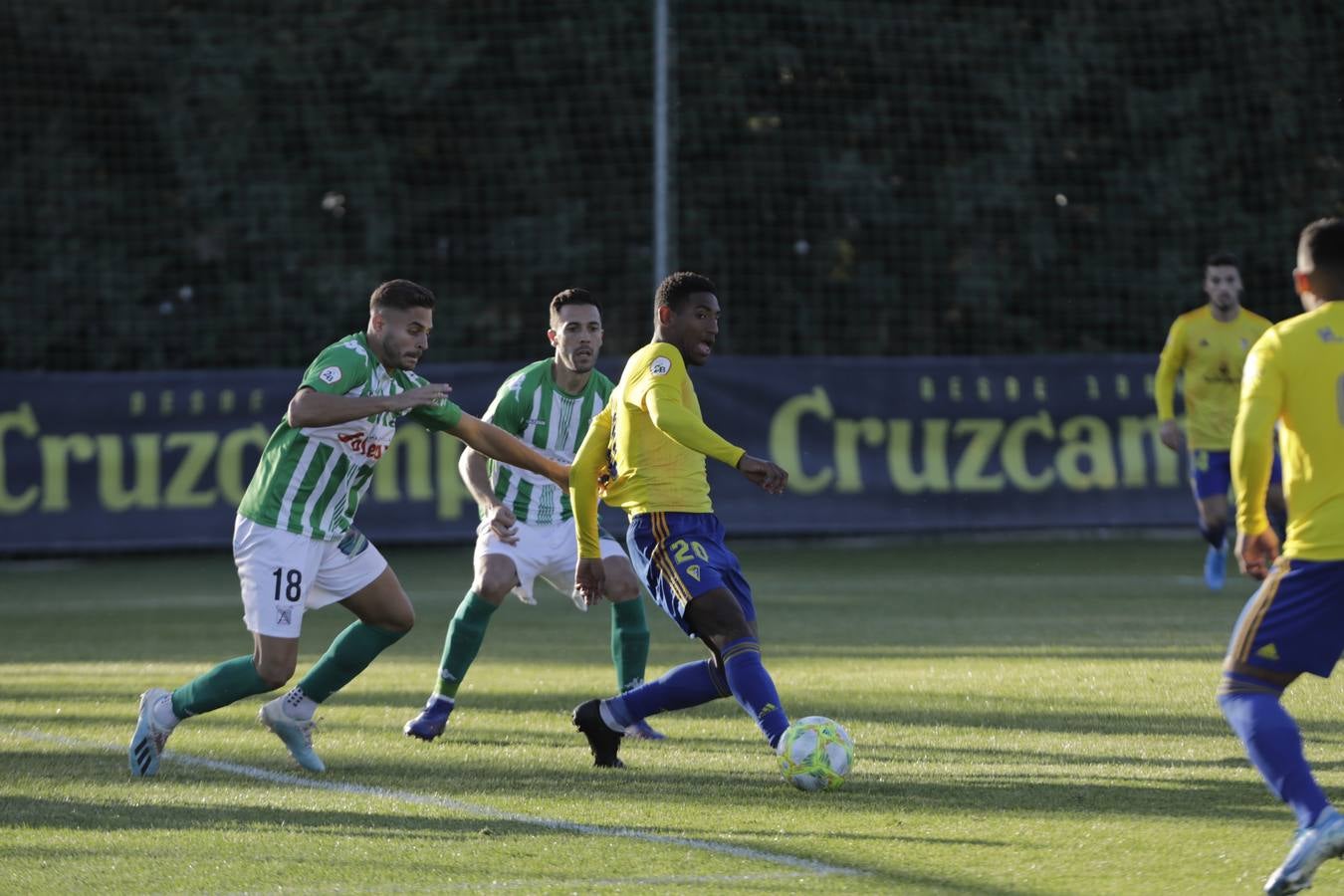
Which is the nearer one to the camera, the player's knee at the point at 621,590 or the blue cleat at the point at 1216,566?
the player's knee at the point at 621,590

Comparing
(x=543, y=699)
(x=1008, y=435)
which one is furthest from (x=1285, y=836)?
(x=1008, y=435)

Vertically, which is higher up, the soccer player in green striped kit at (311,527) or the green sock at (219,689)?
the soccer player in green striped kit at (311,527)

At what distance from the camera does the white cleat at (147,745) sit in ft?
23.4

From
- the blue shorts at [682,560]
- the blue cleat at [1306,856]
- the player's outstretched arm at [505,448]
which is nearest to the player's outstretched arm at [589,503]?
the blue shorts at [682,560]

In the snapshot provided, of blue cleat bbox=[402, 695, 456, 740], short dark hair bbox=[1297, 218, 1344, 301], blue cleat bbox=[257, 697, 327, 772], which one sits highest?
short dark hair bbox=[1297, 218, 1344, 301]

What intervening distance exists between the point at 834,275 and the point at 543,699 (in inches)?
605

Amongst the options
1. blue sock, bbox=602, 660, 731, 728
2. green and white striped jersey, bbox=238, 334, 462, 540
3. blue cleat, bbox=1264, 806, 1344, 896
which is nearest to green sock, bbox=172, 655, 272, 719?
green and white striped jersey, bbox=238, 334, 462, 540

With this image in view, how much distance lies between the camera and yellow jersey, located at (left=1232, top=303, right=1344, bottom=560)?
512 cm

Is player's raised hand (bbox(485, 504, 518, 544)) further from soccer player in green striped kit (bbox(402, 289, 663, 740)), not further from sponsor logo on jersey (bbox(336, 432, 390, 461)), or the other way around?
sponsor logo on jersey (bbox(336, 432, 390, 461))

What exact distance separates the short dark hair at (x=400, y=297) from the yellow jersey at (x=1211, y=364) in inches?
299

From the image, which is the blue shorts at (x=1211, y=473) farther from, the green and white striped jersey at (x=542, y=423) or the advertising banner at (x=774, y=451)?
the green and white striped jersey at (x=542, y=423)

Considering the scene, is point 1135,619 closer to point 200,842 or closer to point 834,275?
point 200,842

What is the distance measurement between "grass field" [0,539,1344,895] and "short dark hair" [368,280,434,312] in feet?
5.70

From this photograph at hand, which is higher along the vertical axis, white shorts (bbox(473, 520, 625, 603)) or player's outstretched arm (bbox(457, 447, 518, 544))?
player's outstretched arm (bbox(457, 447, 518, 544))
